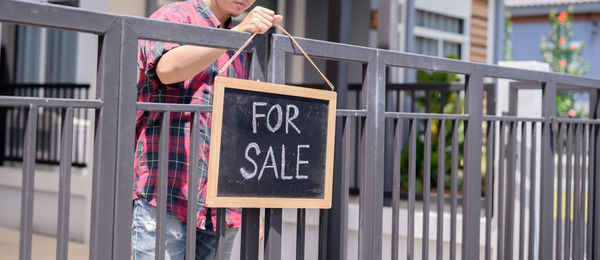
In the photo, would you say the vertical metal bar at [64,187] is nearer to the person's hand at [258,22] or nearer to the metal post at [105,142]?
the metal post at [105,142]

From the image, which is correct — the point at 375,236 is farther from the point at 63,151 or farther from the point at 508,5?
the point at 508,5

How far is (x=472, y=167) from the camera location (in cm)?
285

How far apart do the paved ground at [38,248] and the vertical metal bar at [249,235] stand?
13.2 ft

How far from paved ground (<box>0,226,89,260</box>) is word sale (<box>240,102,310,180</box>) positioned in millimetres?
4134

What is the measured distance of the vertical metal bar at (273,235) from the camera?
211 cm

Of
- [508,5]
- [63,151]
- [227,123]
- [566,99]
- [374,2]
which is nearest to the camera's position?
[63,151]

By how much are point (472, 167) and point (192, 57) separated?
4.51ft

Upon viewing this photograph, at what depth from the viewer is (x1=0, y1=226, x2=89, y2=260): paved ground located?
18.6ft

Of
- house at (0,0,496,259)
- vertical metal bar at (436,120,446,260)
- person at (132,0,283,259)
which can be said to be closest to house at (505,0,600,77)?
house at (0,0,496,259)

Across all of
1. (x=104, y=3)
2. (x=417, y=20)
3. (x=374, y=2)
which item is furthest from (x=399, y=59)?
(x=417, y=20)

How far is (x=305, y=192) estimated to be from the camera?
213 centimetres

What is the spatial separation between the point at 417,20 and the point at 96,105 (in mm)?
8545

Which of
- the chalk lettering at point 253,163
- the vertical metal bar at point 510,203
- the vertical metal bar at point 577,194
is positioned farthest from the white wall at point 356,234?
the chalk lettering at point 253,163

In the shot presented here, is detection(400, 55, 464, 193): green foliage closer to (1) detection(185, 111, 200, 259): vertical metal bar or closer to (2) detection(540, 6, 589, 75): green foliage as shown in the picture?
(1) detection(185, 111, 200, 259): vertical metal bar
